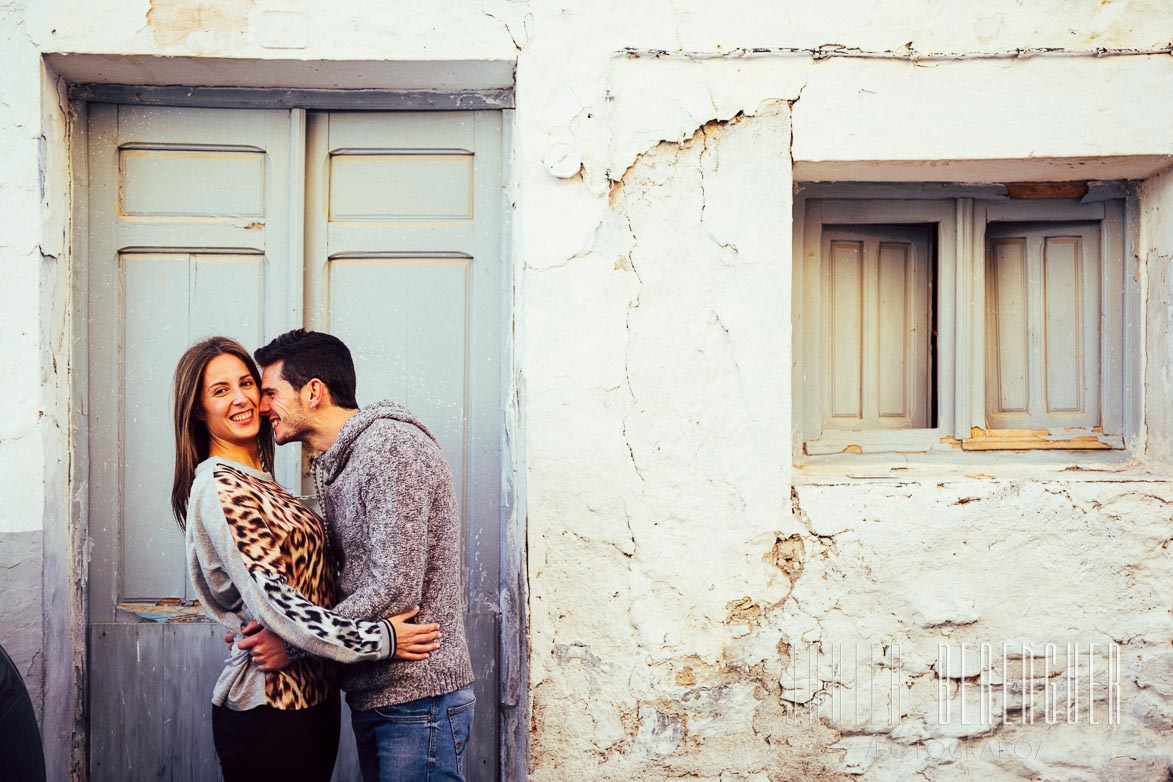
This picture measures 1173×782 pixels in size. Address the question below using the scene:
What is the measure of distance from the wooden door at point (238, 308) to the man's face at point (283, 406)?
949 mm

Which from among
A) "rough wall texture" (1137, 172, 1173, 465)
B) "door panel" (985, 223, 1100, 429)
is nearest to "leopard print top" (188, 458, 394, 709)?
"door panel" (985, 223, 1100, 429)

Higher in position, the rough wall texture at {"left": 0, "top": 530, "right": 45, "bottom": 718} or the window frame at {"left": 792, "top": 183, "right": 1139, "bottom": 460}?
the window frame at {"left": 792, "top": 183, "right": 1139, "bottom": 460}

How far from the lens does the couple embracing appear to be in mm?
2039

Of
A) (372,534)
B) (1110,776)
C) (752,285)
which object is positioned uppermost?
(752,285)

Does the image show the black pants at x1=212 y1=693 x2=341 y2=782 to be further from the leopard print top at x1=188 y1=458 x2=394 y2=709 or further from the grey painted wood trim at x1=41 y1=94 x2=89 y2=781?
the grey painted wood trim at x1=41 y1=94 x2=89 y2=781

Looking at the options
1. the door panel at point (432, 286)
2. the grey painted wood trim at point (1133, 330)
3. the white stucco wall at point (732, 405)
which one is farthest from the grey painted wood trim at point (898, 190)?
the door panel at point (432, 286)

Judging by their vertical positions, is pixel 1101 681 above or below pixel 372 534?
below

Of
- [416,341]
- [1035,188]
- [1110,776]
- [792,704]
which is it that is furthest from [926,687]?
[416,341]

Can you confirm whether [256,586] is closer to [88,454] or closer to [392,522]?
[392,522]

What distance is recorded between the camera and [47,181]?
3.01 meters

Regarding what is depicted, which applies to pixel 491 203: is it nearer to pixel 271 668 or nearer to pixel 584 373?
pixel 584 373

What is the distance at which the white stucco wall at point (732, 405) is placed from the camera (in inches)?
119

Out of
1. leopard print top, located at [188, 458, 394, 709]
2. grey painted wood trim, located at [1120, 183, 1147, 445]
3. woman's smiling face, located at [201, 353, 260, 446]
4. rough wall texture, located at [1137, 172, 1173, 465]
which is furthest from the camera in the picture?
grey painted wood trim, located at [1120, 183, 1147, 445]

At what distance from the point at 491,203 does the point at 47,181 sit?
4.73 feet
